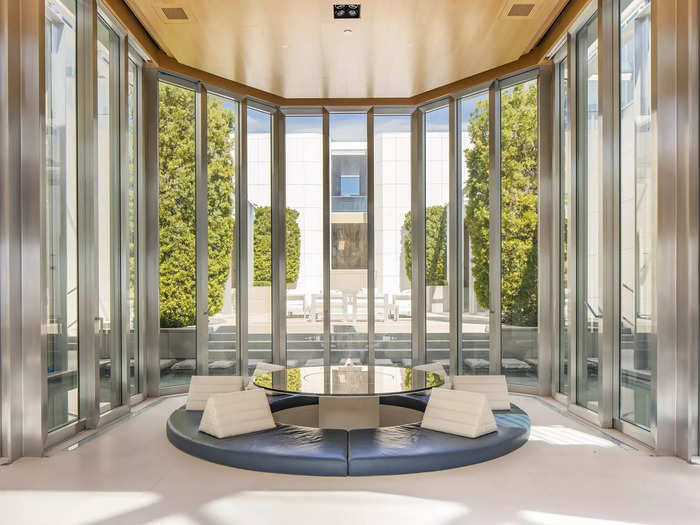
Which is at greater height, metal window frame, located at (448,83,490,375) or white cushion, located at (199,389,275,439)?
metal window frame, located at (448,83,490,375)

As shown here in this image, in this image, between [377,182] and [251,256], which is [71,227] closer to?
[251,256]

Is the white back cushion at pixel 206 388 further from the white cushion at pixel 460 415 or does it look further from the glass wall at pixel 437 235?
the glass wall at pixel 437 235

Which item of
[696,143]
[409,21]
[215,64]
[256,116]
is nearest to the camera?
[696,143]

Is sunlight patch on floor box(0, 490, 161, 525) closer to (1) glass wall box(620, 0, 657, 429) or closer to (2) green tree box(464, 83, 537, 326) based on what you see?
(1) glass wall box(620, 0, 657, 429)

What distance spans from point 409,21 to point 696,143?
306cm

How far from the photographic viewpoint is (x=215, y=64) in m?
6.99

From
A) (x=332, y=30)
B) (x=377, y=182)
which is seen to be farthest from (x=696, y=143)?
(x=377, y=182)

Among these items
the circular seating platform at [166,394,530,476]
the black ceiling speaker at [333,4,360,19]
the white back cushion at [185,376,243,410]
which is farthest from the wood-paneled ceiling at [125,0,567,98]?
the circular seating platform at [166,394,530,476]

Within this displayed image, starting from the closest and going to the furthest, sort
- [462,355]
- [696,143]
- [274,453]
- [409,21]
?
[274,453], [696,143], [409,21], [462,355]

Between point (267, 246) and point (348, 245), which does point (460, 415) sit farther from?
point (267, 246)

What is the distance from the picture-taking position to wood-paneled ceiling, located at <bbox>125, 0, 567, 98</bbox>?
217 inches

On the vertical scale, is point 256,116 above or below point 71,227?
above

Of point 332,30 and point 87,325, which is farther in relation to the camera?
point 332,30

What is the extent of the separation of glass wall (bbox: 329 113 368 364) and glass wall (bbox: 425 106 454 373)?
3.29 ft
